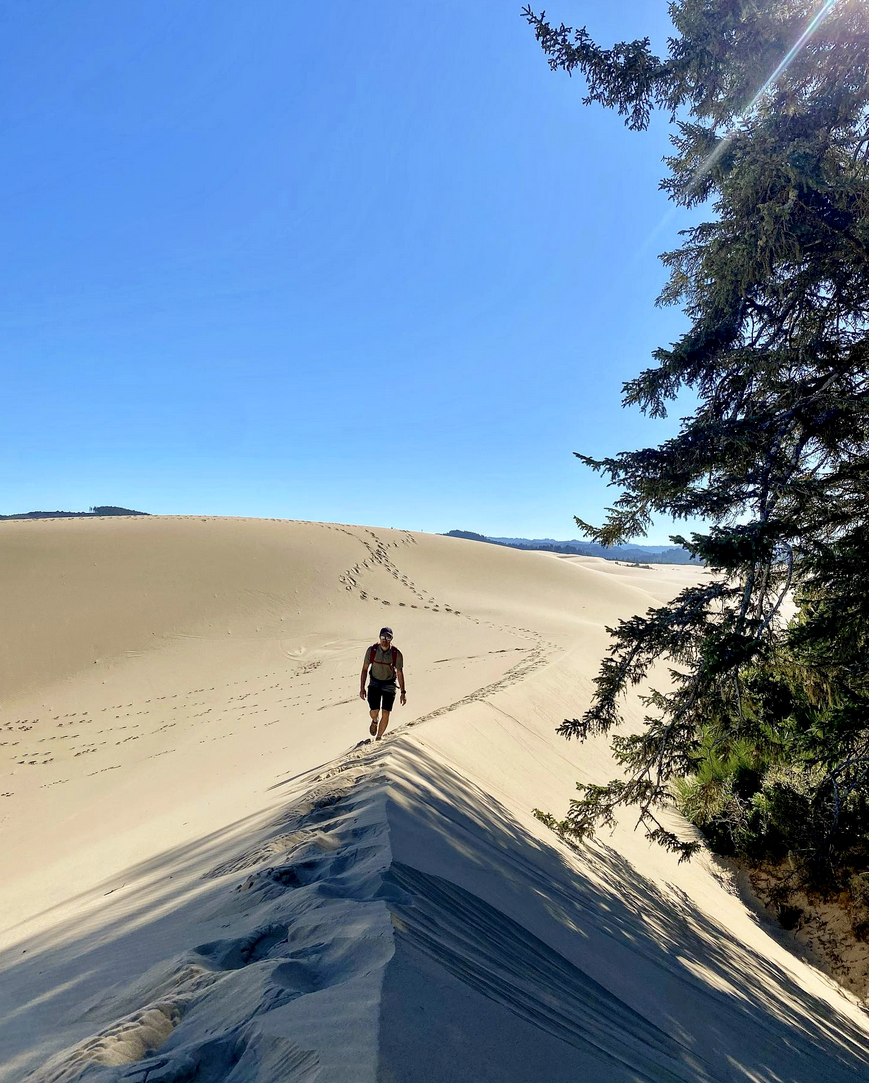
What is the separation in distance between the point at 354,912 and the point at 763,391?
397cm

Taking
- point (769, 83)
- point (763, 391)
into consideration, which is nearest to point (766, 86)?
point (769, 83)

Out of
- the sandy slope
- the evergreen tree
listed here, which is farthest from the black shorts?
the evergreen tree

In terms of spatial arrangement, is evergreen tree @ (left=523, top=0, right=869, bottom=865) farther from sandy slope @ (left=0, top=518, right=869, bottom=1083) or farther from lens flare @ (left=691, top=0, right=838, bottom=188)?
sandy slope @ (left=0, top=518, right=869, bottom=1083)

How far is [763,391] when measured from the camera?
384 centimetres

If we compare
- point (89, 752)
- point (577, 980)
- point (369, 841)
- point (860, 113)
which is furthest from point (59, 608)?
point (860, 113)

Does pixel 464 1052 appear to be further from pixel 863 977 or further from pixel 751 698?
pixel 863 977

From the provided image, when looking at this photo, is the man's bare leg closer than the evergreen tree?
No

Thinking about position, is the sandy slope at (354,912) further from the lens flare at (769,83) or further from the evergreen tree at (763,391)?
the lens flare at (769,83)

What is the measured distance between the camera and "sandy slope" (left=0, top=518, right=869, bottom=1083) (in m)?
1.54

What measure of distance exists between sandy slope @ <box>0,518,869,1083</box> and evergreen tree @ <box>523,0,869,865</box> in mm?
1077

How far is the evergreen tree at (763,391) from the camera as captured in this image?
3.50 m

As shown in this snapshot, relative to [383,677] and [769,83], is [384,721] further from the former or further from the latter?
[769,83]

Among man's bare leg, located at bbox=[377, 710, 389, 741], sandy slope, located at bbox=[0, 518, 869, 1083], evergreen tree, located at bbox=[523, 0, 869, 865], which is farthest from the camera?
man's bare leg, located at bbox=[377, 710, 389, 741]

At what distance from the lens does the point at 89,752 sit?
895cm
